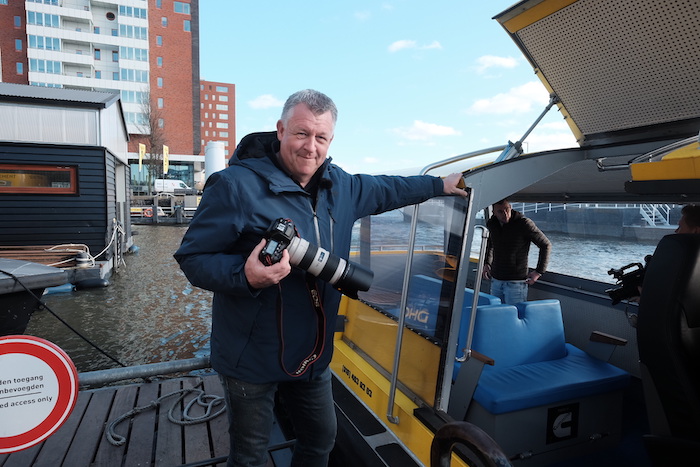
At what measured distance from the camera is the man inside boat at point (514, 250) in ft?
15.1

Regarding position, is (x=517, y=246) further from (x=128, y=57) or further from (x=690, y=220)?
(x=128, y=57)

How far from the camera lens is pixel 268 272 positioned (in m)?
1.39

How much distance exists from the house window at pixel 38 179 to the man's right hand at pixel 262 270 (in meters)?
11.4

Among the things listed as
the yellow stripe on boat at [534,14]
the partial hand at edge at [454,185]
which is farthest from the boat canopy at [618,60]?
the partial hand at edge at [454,185]

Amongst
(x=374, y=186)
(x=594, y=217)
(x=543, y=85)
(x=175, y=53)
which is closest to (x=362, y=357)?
(x=374, y=186)

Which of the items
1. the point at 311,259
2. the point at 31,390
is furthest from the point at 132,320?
the point at 311,259

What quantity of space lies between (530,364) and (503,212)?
200 centimetres

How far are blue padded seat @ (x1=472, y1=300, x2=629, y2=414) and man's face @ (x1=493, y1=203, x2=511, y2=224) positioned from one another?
1.58 metres

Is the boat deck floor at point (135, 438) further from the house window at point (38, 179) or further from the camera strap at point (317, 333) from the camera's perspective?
the house window at point (38, 179)

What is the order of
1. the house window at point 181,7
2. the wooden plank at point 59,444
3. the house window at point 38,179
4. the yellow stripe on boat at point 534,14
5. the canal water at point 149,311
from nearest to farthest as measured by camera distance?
1. the yellow stripe on boat at point 534,14
2. the wooden plank at point 59,444
3. the canal water at point 149,311
4. the house window at point 38,179
5. the house window at point 181,7

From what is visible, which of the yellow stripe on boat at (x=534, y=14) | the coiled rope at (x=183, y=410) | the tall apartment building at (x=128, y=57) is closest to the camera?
the yellow stripe on boat at (x=534, y=14)

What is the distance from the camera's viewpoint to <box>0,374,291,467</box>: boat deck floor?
2756 mm

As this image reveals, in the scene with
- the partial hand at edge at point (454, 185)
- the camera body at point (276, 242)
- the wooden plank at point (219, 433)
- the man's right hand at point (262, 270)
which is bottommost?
the wooden plank at point (219, 433)

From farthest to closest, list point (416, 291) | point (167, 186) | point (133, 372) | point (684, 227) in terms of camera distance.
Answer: point (167, 186), point (684, 227), point (133, 372), point (416, 291)
